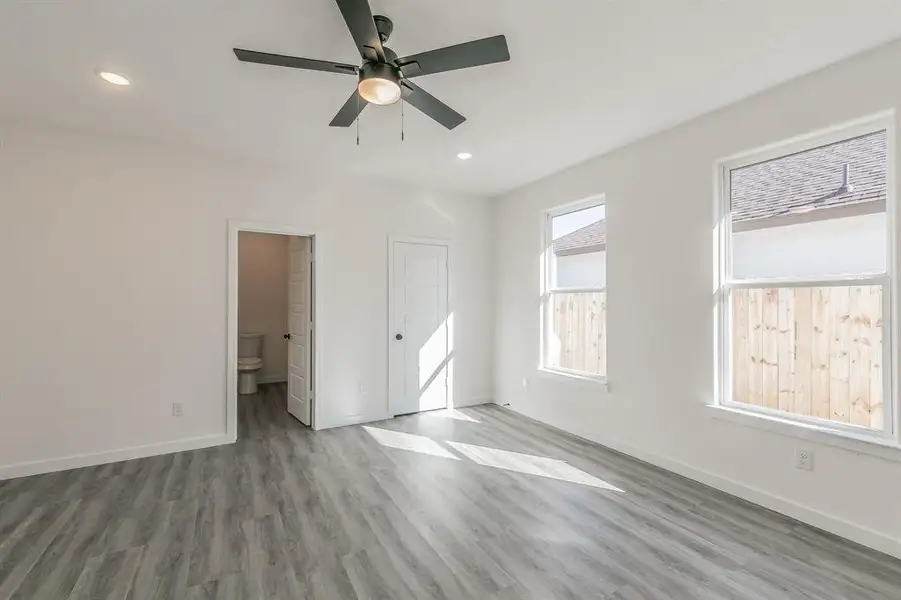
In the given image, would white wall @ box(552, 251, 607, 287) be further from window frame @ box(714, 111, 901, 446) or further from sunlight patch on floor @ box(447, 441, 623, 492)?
sunlight patch on floor @ box(447, 441, 623, 492)

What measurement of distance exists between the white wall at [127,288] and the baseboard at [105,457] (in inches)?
0.7

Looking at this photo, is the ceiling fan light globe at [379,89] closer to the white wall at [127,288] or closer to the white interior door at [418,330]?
the white wall at [127,288]

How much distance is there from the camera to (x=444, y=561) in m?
2.28

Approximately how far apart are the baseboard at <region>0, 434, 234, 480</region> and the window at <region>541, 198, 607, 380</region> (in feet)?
11.3

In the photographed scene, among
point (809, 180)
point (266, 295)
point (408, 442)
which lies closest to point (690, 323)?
point (809, 180)

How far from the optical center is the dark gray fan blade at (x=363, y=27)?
1705 millimetres

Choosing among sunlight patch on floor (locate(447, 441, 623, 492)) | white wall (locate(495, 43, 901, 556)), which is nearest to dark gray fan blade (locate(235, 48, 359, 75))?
white wall (locate(495, 43, 901, 556))

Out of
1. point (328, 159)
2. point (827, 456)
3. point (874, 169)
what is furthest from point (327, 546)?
point (874, 169)

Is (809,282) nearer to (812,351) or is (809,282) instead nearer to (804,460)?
(812,351)

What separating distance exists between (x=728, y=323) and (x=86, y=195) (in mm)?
5109

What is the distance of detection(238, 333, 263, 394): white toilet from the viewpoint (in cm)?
633

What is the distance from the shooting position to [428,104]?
242cm

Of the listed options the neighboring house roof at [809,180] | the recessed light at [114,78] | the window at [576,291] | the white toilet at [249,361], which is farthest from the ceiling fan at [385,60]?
the white toilet at [249,361]

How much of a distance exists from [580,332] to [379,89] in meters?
3.25
